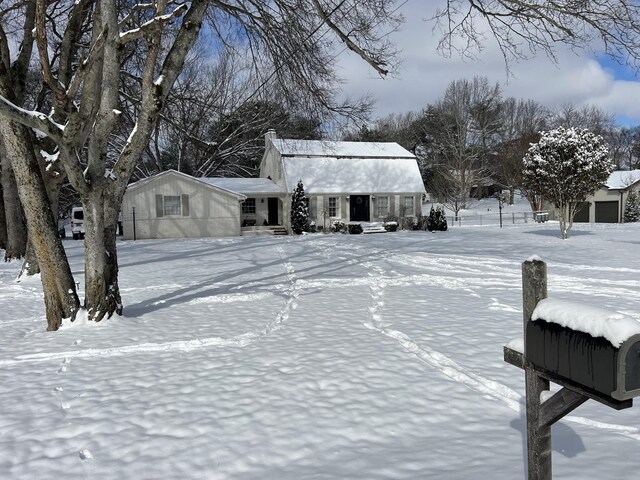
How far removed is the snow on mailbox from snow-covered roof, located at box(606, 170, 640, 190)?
39840 millimetres

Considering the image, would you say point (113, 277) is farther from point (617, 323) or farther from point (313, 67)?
point (617, 323)

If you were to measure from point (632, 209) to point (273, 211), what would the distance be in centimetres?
2725

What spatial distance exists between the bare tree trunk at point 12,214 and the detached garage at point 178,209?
787 cm

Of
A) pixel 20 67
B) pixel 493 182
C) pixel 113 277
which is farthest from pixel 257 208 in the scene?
pixel 493 182

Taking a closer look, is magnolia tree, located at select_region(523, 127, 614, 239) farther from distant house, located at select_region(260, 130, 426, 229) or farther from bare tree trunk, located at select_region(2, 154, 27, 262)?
bare tree trunk, located at select_region(2, 154, 27, 262)

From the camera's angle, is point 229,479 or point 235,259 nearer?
point 229,479

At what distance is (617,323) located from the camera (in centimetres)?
163

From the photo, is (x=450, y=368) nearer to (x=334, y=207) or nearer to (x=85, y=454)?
(x=85, y=454)

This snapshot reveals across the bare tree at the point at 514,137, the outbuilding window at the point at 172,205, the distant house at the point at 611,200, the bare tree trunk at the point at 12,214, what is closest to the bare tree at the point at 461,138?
the bare tree at the point at 514,137

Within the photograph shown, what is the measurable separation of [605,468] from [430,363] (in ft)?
7.66

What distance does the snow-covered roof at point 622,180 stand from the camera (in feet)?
116

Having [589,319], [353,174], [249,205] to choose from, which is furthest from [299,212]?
[589,319]

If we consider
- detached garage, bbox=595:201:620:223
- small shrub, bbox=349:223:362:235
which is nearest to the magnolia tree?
small shrub, bbox=349:223:362:235

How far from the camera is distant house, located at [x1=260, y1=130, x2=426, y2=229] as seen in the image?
2995cm
